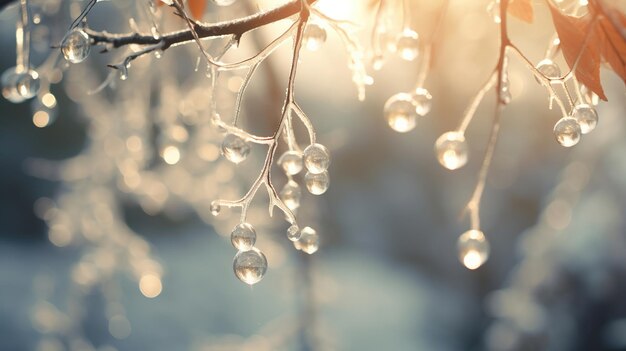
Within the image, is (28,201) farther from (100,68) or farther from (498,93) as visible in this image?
(498,93)

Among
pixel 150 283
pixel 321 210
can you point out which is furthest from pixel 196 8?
pixel 321 210

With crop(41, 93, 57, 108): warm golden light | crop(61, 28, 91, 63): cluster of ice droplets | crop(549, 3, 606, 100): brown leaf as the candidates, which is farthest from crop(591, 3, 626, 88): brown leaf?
crop(41, 93, 57, 108): warm golden light

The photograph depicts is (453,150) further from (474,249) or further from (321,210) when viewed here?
(321,210)

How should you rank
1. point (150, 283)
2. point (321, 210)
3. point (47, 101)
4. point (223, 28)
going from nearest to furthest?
point (223, 28)
point (47, 101)
point (150, 283)
point (321, 210)

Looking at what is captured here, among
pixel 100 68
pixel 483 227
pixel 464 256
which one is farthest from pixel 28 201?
pixel 464 256

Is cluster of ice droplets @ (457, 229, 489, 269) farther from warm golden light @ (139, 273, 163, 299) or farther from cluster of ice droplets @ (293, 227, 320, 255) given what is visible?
warm golden light @ (139, 273, 163, 299)

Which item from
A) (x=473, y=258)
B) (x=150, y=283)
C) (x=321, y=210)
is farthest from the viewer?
(x=321, y=210)
